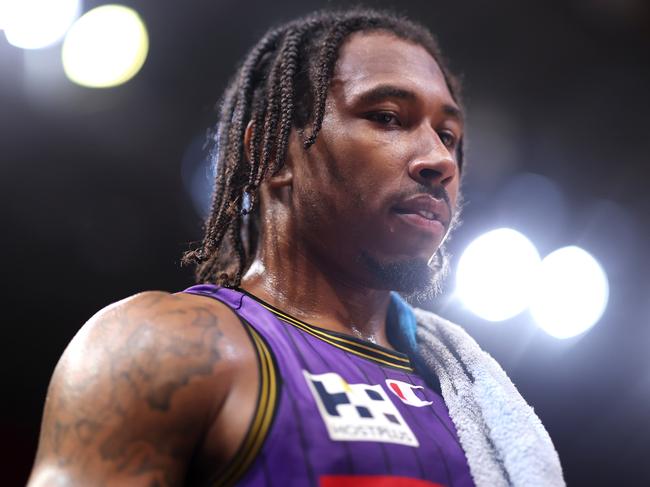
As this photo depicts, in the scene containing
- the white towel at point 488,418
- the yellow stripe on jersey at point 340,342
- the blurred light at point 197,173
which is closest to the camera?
the white towel at point 488,418

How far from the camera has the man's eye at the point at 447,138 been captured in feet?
5.77

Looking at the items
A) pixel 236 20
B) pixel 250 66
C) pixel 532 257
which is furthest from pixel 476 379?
pixel 532 257

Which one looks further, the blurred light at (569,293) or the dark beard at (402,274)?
the blurred light at (569,293)

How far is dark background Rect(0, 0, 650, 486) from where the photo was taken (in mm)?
3111

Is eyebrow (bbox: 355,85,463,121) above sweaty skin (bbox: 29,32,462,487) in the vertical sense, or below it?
above

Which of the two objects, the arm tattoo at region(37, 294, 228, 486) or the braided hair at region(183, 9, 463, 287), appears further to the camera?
the braided hair at region(183, 9, 463, 287)

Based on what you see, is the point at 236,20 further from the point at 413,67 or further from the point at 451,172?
the point at 451,172

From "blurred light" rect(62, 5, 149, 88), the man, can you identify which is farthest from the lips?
"blurred light" rect(62, 5, 149, 88)

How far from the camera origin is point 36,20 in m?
2.79

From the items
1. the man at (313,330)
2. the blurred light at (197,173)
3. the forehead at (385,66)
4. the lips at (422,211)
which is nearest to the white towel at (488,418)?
the man at (313,330)

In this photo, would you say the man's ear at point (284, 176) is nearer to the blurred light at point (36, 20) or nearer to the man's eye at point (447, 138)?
the man's eye at point (447, 138)

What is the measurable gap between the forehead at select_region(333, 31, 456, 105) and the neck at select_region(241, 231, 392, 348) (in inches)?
17.4

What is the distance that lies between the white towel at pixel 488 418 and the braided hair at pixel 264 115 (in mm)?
556

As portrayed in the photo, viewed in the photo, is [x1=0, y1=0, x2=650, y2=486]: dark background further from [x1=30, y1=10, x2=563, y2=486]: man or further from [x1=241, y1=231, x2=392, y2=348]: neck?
[x1=241, y1=231, x2=392, y2=348]: neck
